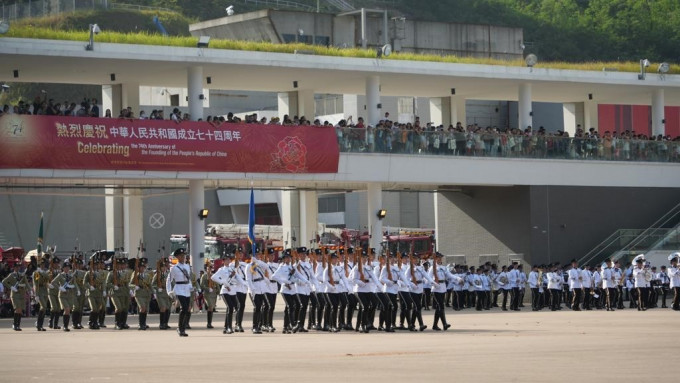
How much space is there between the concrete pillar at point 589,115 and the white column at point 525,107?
6.19 metres

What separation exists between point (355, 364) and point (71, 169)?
21.1 m

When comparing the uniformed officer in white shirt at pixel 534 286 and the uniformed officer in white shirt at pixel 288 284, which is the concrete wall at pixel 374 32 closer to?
the uniformed officer in white shirt at pixel 534 286

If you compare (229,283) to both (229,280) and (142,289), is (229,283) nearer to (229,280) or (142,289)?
(229,280)

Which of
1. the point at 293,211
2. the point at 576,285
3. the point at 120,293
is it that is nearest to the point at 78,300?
the point at 120,293

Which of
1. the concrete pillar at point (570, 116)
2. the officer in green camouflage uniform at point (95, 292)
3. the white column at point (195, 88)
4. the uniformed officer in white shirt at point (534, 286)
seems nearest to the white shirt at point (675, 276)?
the uniformed officer in white shirt at point (534, 286)

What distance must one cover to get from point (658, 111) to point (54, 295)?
28.7 m

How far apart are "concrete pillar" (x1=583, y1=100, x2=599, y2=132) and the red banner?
15524mm

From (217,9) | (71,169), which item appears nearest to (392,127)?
(71,169)

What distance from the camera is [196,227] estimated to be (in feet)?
128

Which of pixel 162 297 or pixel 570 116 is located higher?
pixel 570 116

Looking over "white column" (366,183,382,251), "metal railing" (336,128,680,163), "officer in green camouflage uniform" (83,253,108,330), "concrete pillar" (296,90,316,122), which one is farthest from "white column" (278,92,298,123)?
"officer in green camouflage uniform" (83,253,108,330)

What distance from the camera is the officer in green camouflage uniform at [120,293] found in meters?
29.0

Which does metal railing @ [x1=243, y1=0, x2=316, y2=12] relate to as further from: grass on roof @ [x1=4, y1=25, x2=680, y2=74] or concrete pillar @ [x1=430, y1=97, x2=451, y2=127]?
grass on roof @ [x1=4, y1=25, x2=680, y2=74]

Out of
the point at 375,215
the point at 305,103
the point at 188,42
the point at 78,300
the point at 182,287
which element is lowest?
the point at 78,300
